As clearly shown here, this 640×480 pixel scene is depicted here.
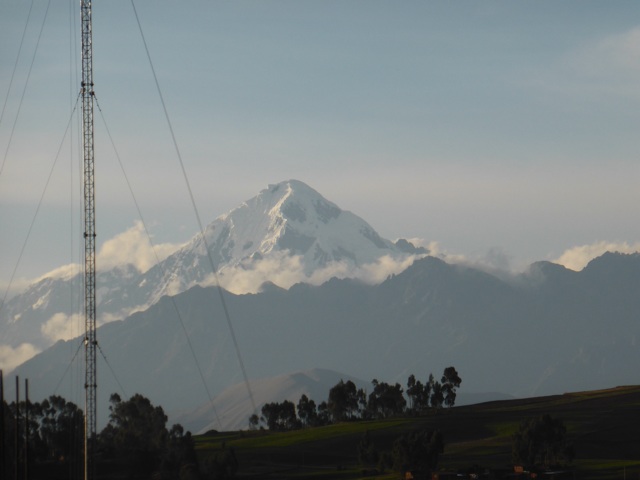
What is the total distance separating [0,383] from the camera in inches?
4156

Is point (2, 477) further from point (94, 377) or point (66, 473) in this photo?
point (66, 473)

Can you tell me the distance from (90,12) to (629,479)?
9381 centimetres

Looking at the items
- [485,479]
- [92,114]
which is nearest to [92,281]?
[92,114]

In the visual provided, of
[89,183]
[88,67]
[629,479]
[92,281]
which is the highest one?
[88,67]

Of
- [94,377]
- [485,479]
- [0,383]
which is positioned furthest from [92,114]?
[485,479]

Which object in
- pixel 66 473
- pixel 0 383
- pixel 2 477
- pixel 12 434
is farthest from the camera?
pixel 66 473

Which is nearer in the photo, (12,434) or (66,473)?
(12,434)

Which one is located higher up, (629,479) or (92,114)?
(92,114)

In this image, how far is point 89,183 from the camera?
159 meters

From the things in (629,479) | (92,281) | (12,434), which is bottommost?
(629,479)

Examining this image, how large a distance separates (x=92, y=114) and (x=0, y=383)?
5945 cm

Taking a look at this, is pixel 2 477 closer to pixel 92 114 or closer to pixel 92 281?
pixel 92 281

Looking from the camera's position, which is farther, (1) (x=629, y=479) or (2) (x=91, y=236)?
(1) (x=629, y=479)

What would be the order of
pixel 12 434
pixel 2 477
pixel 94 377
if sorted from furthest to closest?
pixel 12 434 → pixel 94 377 → pixel 2 477
